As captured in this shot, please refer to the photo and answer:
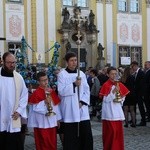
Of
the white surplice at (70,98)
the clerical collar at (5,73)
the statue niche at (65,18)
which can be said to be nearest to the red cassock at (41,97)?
the white surplice at (70,98)

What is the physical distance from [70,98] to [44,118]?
57 centimetres

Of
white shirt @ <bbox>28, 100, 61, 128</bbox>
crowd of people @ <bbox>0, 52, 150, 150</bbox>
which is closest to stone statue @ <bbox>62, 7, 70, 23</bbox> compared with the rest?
crowd of people @ <bbox>0, 52, 150, 150</bbox>

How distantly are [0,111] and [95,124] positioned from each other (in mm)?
5731

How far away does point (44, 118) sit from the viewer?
6816 millimetres

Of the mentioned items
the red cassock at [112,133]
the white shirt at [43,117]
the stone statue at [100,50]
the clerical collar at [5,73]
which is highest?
the stone statue at [100,50]

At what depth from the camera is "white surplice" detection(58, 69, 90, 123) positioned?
261 inches

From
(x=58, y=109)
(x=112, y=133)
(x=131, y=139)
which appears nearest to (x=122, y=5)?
(x=131, y=139)

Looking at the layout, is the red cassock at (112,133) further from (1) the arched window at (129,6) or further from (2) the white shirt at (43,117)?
(1) the arched window at (129,6)

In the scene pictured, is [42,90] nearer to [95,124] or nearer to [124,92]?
[124,92]

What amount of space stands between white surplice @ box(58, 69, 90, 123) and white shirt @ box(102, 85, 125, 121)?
2.06 ft

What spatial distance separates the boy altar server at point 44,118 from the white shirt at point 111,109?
959mm

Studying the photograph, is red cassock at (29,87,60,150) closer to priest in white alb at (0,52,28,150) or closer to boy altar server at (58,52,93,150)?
boy altar server at (58,52,93,150)

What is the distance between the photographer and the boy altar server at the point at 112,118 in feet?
23.6

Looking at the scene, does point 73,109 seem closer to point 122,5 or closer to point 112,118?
point 112,118
